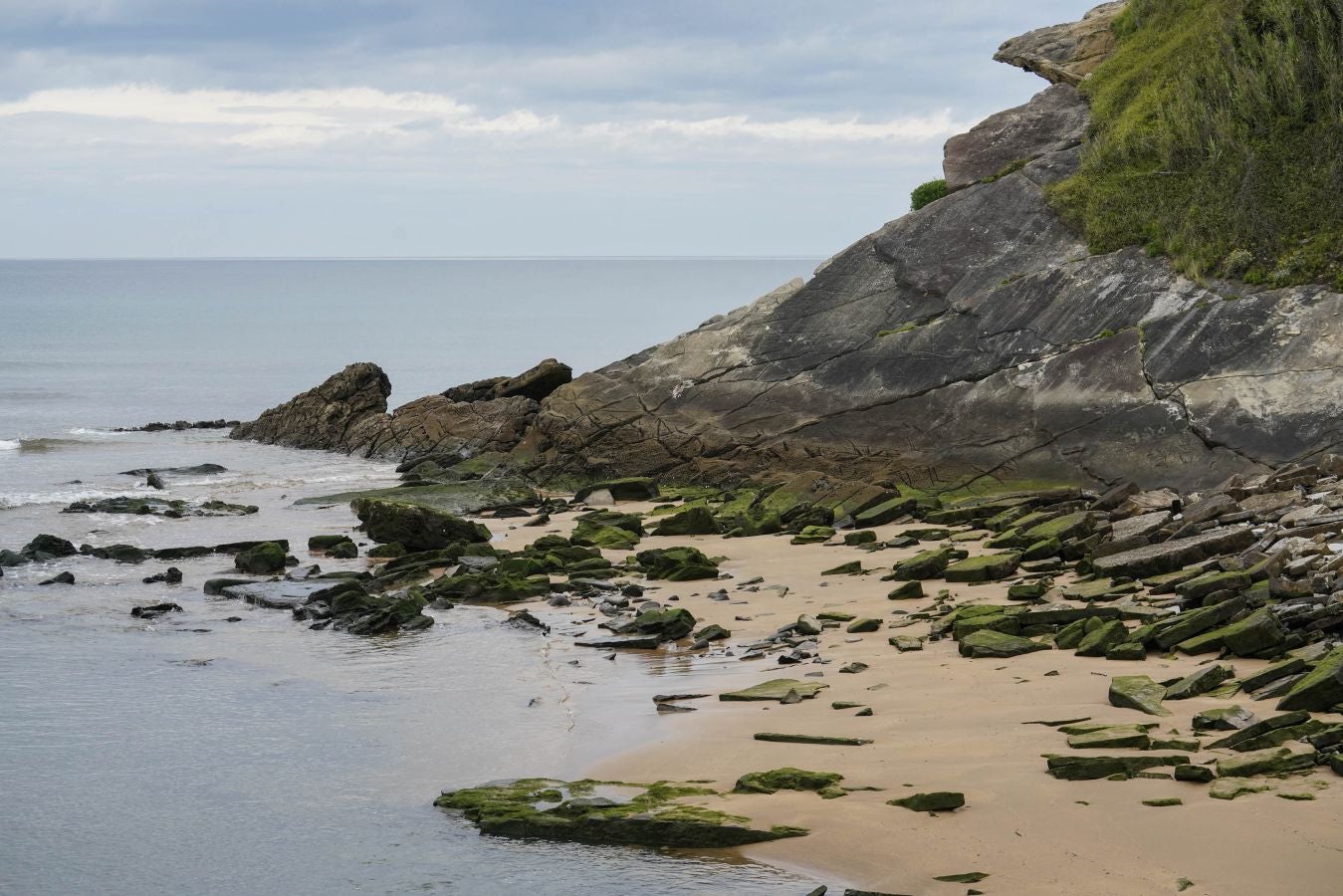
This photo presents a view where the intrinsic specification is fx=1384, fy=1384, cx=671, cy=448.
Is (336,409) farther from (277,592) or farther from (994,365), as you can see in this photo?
(994,365)

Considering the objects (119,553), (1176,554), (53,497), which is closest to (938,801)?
(1176,554)

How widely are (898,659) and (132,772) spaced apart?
7672mm

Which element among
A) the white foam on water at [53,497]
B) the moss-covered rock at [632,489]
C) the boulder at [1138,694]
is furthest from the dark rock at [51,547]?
the boulder at [1138,694]

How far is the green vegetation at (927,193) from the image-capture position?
34.1 metres

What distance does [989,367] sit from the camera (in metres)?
27.4

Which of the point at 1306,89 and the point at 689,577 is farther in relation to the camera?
the point at 1306,89

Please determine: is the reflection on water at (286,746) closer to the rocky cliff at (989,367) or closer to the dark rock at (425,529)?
the dark rock at (425,529)

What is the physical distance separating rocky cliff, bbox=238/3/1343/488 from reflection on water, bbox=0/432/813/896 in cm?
1124

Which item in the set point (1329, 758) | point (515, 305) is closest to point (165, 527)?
point (1329, 758)

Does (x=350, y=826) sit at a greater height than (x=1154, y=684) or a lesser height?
lesser

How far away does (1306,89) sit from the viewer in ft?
94.5

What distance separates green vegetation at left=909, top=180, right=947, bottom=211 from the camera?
34062 mm

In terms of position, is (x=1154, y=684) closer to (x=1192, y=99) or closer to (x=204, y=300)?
(x=1192, y=99)

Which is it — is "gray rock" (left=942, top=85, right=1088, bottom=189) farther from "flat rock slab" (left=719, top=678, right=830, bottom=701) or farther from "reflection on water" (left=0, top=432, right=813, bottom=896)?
"flat rock slab" (left=719, top=678, right=830, bottom=701)
